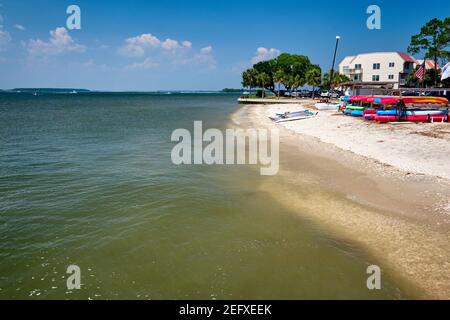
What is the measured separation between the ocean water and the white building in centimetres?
8287

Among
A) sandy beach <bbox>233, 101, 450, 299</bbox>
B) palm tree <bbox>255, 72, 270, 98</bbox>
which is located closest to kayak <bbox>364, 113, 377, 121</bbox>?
sandy beach <bbox>233, 101, 450, 299</bbox>

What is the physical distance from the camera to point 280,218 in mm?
10719

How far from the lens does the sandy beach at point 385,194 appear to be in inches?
317

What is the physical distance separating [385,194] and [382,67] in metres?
86.2

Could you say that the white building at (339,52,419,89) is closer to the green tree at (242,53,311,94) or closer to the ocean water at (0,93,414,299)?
the green tree at (242,53,311,94)

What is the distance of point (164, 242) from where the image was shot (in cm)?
919

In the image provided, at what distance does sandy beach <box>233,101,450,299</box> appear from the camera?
26.5ft

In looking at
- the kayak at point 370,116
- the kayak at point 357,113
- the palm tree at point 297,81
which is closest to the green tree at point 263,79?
the palm tree at point 297,81

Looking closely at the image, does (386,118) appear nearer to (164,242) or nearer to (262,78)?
(164,242)

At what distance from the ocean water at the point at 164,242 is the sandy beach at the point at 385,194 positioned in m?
0.76

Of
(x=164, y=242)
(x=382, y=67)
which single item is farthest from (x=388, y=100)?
(x=382, y=67)

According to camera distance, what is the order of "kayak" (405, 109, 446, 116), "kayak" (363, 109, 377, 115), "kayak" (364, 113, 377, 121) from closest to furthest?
"kayak" (405, 109, 446, 116) < "kayak" (364, 113, 377, 121) < "kayak" (363, 109, 377, 115)

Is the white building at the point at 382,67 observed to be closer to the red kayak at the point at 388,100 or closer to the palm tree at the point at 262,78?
the palm tree at the point at 262,78
